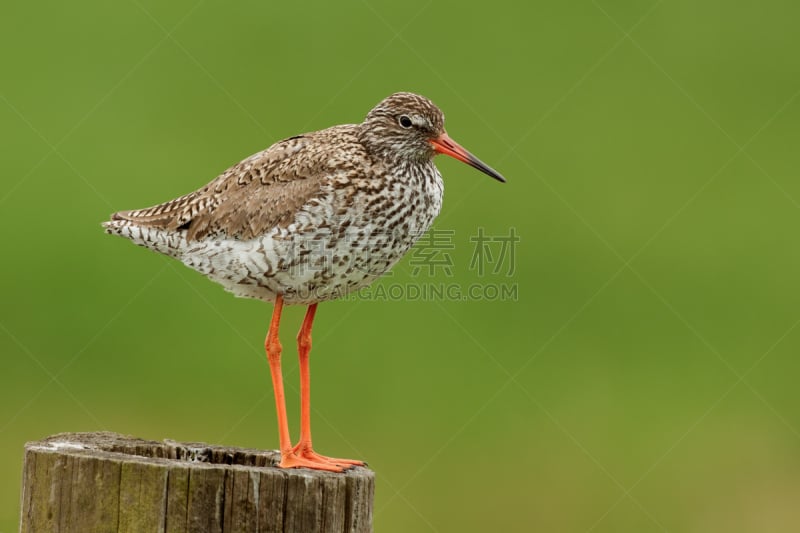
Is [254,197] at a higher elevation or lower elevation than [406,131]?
lower

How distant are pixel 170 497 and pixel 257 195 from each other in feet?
9.34

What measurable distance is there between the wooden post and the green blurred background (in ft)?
19.6

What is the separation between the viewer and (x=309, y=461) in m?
7.93

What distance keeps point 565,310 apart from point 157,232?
820cm

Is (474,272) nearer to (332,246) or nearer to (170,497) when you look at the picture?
(332,246)

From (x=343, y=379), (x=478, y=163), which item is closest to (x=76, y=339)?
(x=343, y=379)

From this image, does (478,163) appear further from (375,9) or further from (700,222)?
(375,9)

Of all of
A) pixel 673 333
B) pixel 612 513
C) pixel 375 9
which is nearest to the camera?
pixel 612 513

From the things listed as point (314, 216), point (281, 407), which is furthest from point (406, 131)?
point (281, 407)

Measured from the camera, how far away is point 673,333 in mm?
15898

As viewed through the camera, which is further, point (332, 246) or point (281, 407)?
point (281, 407)

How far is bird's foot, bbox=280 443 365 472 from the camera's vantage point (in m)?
7.50

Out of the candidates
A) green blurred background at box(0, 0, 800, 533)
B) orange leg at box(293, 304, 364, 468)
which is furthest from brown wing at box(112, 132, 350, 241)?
green blurred background at box(0, 0, 800, 533)

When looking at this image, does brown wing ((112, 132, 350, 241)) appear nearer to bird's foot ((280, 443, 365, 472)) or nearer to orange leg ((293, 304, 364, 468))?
orange leg ((293, 304, 364, 468))
